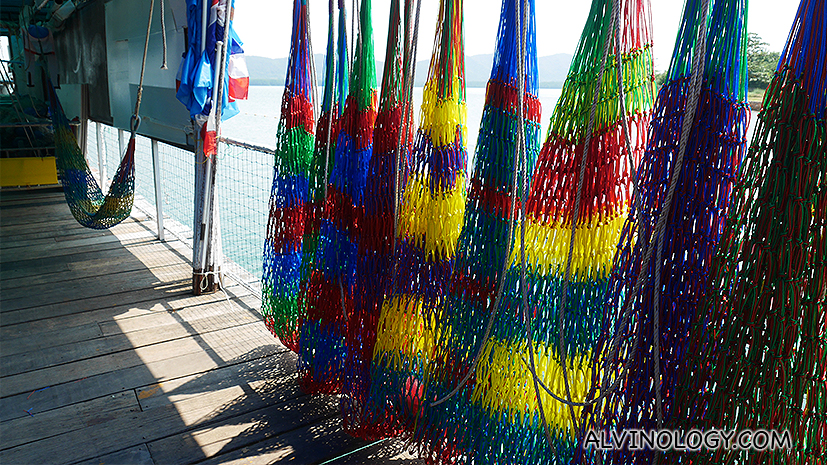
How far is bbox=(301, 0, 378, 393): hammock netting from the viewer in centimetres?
160

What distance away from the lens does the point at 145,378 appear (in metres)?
2.11

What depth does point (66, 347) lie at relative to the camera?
2357mm

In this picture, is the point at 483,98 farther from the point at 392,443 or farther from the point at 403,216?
the point at 392,443

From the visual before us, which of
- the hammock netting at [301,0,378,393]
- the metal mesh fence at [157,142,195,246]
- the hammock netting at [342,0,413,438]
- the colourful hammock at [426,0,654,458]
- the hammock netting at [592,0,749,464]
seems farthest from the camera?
the metal mesh fence at [157,142,195,246]

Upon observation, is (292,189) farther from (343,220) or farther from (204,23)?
(204,23)

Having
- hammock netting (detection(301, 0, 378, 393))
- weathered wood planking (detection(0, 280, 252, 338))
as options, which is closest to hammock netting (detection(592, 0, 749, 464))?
hammock netting (detection(301, 0, 378, 393))

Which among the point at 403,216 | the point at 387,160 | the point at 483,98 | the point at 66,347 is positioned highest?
the point at 483,98

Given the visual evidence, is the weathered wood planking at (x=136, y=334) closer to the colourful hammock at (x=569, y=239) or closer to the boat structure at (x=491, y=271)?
the boat structure at (x=491, y=271)

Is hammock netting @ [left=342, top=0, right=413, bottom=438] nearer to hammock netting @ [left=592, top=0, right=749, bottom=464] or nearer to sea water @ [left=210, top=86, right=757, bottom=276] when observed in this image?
sea water @ [left=210, top=86, right=757, bottom=276]

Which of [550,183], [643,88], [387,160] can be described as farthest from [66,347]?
[643,88]

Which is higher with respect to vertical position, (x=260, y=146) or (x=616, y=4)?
(x=616, y=4)

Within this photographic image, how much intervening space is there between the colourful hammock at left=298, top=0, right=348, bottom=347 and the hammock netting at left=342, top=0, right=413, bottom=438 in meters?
0.26

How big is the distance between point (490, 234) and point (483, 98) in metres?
0.32

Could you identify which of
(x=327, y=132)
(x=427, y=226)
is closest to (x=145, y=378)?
(x=327, y=132)
